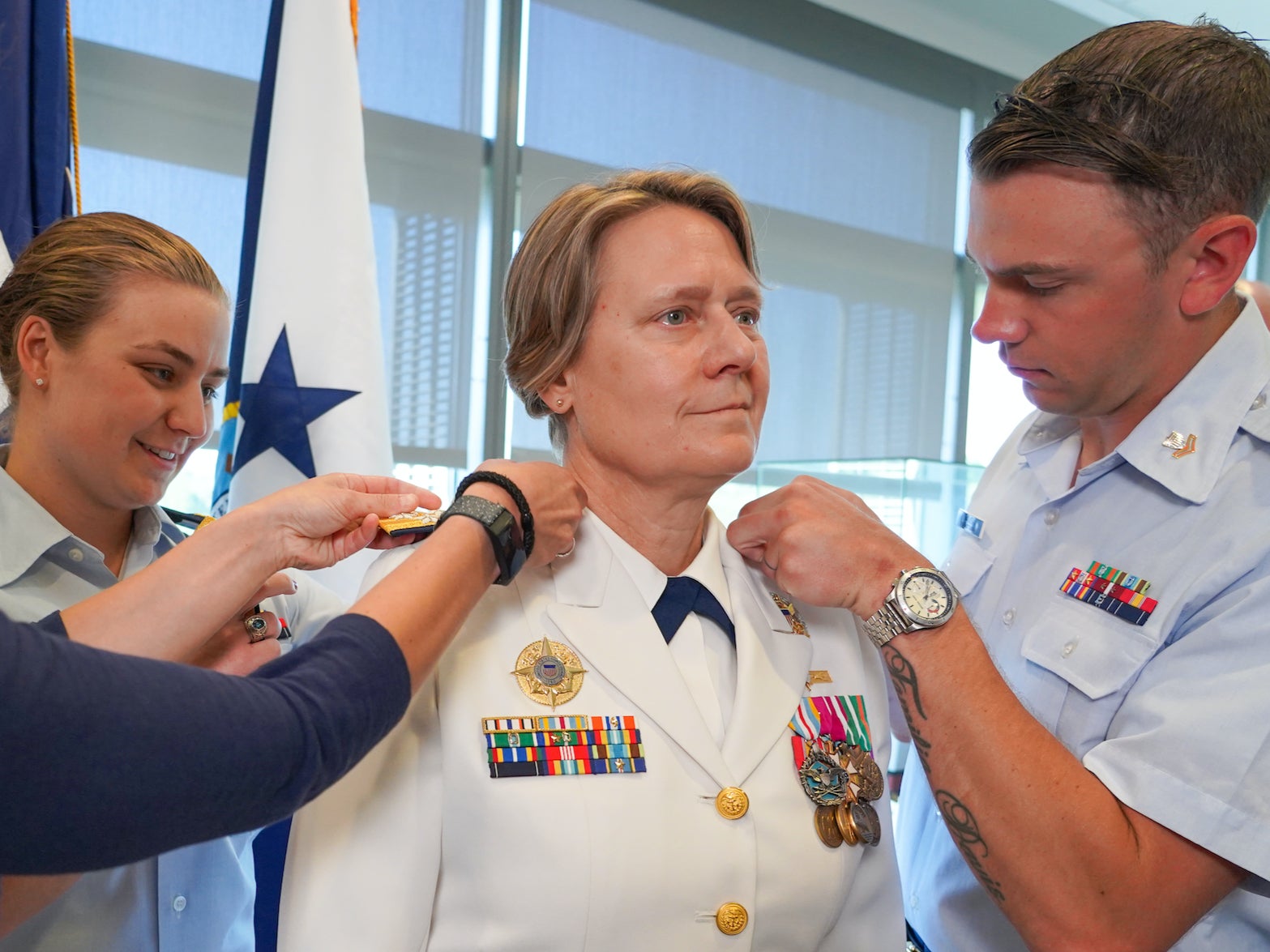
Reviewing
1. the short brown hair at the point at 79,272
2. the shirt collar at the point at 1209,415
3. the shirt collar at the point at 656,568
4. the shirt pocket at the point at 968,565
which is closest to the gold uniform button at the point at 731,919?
the shirt collar at the point at 656,568

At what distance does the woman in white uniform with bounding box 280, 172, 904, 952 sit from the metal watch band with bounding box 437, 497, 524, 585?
0.46ft

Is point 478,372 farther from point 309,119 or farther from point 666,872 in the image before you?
point 666,872

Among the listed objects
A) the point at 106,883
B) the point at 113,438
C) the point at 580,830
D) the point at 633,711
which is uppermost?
the point at 113,438

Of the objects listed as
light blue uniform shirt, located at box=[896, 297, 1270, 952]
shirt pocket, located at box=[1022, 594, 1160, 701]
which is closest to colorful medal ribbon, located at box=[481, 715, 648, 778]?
light blue uniform shirt, located at box=[896, 297, 1270, 952]

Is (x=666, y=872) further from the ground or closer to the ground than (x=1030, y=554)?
closer to the ground

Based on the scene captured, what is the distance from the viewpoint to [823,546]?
4.90 feet

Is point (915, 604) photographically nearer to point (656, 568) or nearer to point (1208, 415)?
point (656, 568)

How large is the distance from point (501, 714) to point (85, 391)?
895 millimetres

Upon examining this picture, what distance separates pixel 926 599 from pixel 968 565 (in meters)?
0.47

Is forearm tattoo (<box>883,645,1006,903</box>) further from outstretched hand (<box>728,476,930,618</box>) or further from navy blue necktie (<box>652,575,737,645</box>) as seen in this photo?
navy blue necktie (<box>652,575,737,645</box>)

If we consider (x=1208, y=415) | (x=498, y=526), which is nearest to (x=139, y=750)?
(x=498, y=526)

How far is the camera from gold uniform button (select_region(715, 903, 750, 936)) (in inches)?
50.7

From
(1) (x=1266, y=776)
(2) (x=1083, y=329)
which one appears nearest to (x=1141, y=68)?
(2) (x=1083, y=329)

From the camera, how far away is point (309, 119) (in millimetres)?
2900
